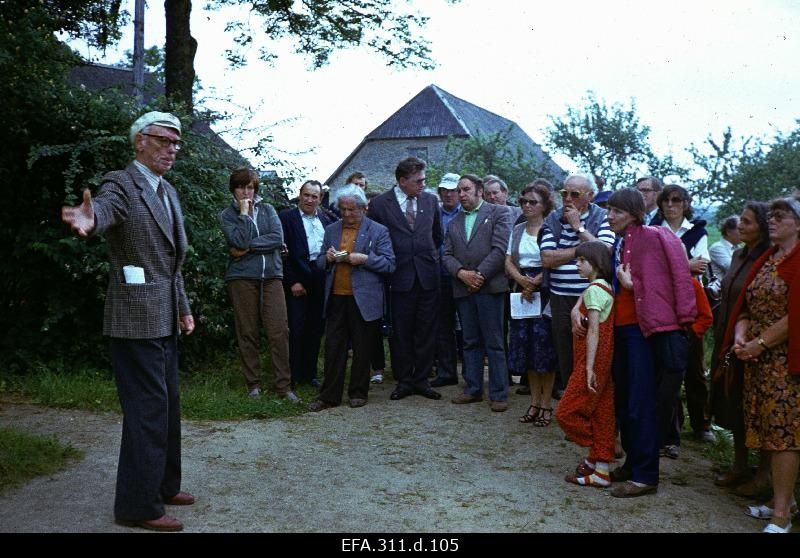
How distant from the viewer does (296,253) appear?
8.62m

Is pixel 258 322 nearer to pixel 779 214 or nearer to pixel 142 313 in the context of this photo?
pixel 142 313

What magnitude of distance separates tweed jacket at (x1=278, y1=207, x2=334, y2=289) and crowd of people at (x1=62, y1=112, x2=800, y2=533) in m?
0.02

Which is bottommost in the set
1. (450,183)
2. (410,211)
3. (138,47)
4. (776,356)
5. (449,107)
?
(776,356)

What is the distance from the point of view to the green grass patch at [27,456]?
5144mm

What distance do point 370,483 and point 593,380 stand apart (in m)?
1.68

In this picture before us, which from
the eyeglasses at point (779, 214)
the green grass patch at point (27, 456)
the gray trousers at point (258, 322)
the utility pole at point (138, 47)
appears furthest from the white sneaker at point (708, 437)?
the utility pole at point (138, 47)

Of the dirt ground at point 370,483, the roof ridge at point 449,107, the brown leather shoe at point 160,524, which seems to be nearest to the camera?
the brown leather shoe at point 160,524

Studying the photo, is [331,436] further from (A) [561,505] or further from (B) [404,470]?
(A) [561,505]

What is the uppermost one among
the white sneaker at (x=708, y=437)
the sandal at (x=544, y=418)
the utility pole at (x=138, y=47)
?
the utility pole at (x=138, y=47)

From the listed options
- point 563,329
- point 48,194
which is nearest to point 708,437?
point 563,329

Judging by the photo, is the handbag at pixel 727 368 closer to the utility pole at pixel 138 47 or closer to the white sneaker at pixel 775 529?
the white sneaker at pixel 775 529

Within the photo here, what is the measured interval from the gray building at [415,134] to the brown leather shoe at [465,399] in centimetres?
3140

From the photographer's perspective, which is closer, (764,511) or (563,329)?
(764,511)

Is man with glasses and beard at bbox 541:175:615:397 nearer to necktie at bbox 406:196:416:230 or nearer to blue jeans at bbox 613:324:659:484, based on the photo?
blue jeans at bbox 613:324:659:484
